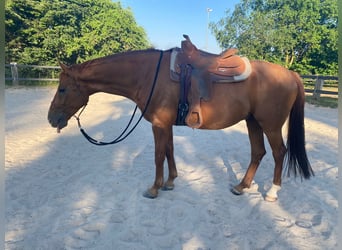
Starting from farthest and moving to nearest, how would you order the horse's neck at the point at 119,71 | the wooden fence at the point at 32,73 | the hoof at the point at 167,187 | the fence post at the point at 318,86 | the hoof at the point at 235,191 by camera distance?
1. the wooden fence at the point at 32,73
2. the fence post at the point at 318,86
3. the hoof at the point at 167,187
4. the hoof at the point at 235,191
5. the horse's neck at the point at 119,71

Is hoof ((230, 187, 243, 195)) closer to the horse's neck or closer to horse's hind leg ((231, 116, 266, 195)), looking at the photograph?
horse's hind leg ((231, 116, 266, 195))

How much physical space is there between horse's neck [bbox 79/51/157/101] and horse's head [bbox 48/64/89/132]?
0.34 ft

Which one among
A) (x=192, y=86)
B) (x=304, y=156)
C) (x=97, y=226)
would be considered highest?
(x=192, y=86)

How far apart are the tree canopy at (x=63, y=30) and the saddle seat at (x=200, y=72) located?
15.2 meters

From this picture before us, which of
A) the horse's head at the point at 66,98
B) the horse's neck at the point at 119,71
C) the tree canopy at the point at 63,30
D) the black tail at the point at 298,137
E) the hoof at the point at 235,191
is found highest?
the tree canopy at the point at 63,30

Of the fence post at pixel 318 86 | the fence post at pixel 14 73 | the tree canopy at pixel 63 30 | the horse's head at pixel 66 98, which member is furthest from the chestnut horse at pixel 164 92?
the tree canopy at pixel 63 30

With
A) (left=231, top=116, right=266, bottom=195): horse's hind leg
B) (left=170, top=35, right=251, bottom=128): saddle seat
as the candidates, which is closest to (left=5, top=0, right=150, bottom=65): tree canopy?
(left=170, top=35, right=251, bottom=128): saddle seat

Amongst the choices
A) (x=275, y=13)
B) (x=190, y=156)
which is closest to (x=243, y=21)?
(x=275, y=13)

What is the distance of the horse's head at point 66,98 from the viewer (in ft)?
8.63

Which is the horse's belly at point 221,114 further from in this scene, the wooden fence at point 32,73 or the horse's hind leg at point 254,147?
the wooden fence at point 32,73

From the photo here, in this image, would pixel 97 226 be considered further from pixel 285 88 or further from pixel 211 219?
pixel 285 88

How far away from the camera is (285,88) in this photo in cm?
266

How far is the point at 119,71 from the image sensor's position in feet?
8.76

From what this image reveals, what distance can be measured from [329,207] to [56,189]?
3.09 meters
